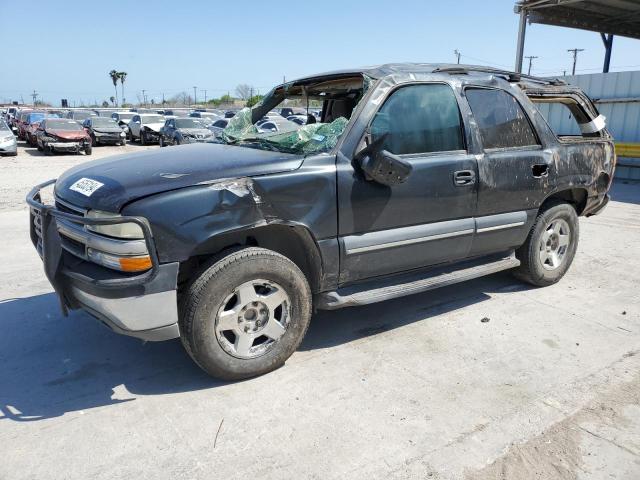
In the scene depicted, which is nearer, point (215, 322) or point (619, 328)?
point (215, 322)

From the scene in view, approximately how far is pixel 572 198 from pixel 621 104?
1049 cm

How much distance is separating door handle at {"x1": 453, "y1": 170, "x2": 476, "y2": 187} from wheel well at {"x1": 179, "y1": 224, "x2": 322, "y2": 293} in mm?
1266

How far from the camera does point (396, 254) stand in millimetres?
3615

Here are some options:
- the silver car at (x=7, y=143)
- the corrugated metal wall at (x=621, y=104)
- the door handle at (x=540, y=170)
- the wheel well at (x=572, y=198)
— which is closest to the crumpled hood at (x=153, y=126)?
the silver car at (x=7, y=143)

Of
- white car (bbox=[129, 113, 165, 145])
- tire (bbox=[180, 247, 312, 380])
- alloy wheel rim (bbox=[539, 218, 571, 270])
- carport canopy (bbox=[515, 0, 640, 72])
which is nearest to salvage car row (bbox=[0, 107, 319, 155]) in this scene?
white car (bbox=[129, 113, 165, 145])

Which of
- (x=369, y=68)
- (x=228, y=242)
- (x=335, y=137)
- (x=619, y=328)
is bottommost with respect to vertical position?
(x=619, y=328)

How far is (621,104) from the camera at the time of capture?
13312 millimetres

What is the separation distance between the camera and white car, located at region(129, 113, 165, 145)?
A: 25016mm

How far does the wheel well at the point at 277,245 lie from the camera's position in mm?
3055

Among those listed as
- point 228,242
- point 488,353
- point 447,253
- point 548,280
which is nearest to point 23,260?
point 228,242

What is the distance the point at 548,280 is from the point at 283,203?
121 inches

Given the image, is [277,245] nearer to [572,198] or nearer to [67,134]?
[572,198]

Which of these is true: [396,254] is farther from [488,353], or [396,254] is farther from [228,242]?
[228,242]

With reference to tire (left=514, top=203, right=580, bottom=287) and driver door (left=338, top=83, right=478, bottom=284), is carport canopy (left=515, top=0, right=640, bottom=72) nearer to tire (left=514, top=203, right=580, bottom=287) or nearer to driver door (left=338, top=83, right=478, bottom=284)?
tire (left=514, top=203, right=580, bottom=287)
